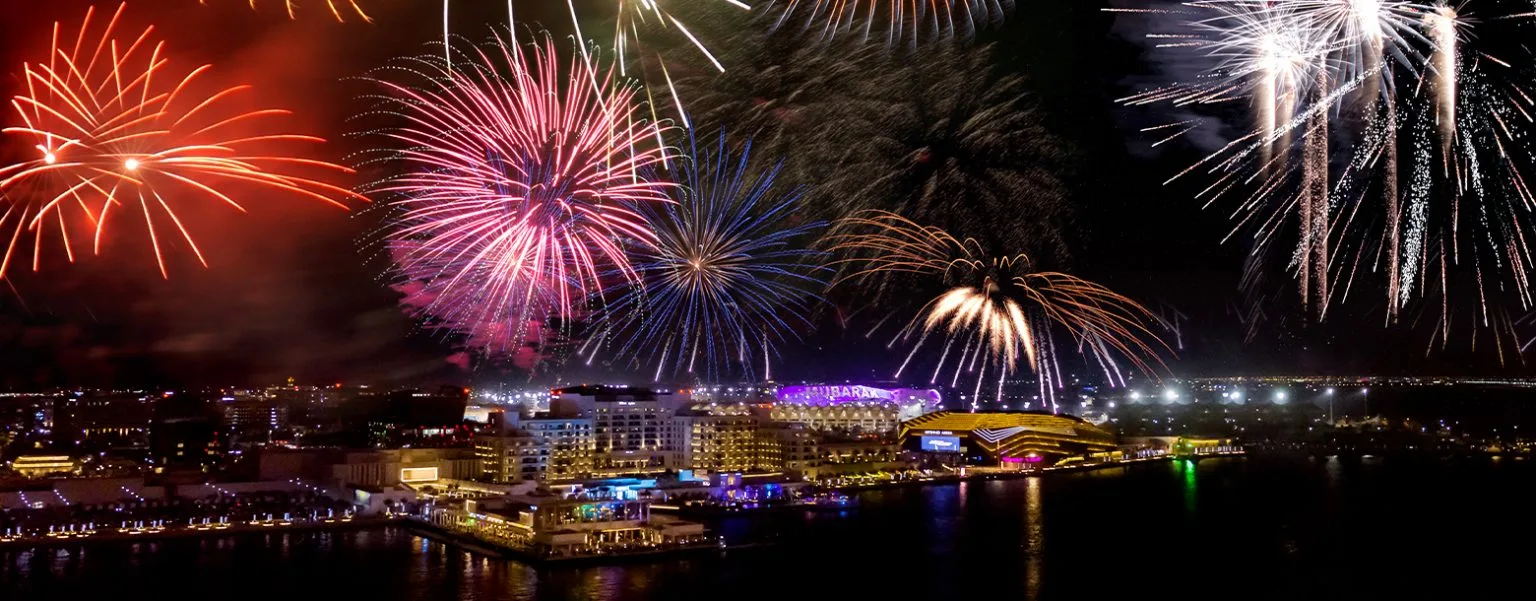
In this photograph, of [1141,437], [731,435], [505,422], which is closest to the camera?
[505,422]

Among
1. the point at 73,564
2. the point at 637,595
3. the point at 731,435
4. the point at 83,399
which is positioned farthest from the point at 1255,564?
the point at 83,399

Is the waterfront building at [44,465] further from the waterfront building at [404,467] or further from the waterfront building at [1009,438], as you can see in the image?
the waterfront building at [1009,438]

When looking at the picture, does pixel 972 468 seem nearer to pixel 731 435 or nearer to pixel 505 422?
pixel 731 435

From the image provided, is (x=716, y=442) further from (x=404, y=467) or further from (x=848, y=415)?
(x=848, y=415)

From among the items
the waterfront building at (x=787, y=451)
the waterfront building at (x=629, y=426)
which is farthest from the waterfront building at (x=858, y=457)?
the waterfront building at (x=629, y=426)

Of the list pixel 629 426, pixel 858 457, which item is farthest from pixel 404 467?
pixel 858 457

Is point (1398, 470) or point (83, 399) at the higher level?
point (83, 399)

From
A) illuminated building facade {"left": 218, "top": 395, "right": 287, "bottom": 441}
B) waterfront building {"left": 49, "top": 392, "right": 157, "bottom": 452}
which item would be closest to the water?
waterfront building {"left": 49, "top": 392, "right": 157, "bottom": 452}
